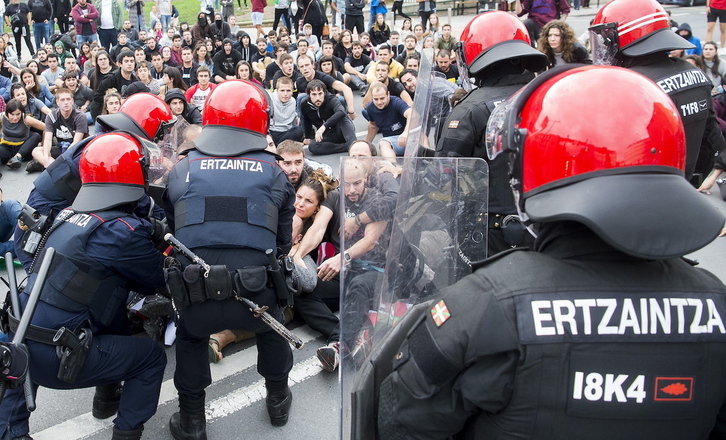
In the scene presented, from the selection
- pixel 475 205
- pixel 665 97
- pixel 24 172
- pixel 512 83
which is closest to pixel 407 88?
pixel 24 172

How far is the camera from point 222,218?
3076 millimetres

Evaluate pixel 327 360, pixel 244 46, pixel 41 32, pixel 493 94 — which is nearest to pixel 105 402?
pixel 327 360

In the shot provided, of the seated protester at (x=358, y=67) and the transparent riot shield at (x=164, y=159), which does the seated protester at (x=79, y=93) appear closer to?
the seated protester at (x=358, y=67)

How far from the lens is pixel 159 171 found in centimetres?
419

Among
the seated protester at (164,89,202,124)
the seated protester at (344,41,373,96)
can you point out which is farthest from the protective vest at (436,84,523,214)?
the seated protester at (344,41,373,96)

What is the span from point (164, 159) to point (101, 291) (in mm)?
1755

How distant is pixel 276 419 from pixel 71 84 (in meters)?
9.08

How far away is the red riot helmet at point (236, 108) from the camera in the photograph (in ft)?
10.9

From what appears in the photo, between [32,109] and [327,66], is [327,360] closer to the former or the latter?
[327,66]

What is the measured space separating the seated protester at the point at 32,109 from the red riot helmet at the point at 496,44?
25.9ft

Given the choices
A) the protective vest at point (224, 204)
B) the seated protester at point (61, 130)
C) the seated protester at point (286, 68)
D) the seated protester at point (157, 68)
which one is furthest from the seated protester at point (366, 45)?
the protective vest at point (224, 204)

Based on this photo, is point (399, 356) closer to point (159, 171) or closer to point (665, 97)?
point (665, 97)

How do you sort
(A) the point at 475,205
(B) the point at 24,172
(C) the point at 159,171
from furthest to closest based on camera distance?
(B) the point at 24,172 < (C) the point at 159,171 < (A) the point at 475,205

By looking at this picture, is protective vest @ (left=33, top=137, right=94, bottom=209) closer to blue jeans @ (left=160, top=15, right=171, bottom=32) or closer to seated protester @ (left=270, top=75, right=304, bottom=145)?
seated protester @ (left=270, top=75, right=304, bottom=145)
